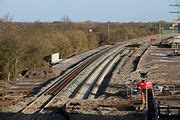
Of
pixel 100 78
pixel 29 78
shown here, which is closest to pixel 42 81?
pixel 29 78

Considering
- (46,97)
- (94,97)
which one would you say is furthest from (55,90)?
(94,97)

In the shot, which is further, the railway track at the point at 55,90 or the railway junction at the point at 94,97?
the railway track at the point at 55,90

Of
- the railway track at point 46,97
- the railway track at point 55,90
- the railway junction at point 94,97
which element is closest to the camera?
the railway junction at point 94,97

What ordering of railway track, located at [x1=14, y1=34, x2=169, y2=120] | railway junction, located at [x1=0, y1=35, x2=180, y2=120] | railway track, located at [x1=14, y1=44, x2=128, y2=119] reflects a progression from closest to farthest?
railway junction, located at [x1=0, y1=35, x2=180, y2=120], railway track, located at [x1=14, y1=44, x2=128, y2=119], railway track, located at [x1=14, y1=34, x2=169, y2=120]

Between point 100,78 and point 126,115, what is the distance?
40.1ft

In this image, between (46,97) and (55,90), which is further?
(55,90)

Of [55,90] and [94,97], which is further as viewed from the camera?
[55,90]

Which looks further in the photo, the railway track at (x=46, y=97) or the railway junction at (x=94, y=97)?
the railway track at (x=46, y=97)

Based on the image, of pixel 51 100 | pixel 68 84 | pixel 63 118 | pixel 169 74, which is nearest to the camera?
pixel 63 118

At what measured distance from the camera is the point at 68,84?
1053 inches

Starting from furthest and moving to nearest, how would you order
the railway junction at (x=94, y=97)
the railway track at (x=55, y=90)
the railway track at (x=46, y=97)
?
the railway track at (x=55, y=90)
the railway track at (x=46, y=97)
the railway junction at (x=94, y=97)

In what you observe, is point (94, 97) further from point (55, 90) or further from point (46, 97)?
point (55, 90)

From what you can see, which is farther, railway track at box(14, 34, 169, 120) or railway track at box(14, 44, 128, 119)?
railway track at box(14, 34, 169, 120)

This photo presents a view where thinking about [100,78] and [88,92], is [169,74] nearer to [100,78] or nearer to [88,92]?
[100,78]
